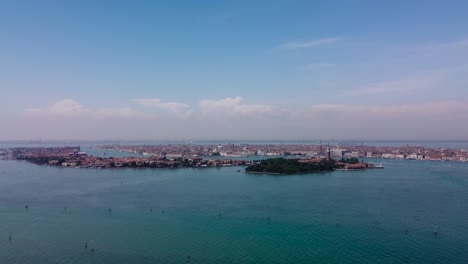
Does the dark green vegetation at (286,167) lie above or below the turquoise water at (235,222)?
above

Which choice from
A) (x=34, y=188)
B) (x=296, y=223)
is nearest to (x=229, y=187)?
(x=296, y=223)

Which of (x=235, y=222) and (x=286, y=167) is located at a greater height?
(x=286, y=167)

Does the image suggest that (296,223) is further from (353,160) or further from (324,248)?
(353,160)

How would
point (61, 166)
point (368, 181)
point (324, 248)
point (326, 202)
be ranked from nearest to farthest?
point (324, 248)
point (326, 202)
point (368, 181)
point (61, 166)

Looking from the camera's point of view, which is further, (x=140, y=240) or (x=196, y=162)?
(x=196, y=162)

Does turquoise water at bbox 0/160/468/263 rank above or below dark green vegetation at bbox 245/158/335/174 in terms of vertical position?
below

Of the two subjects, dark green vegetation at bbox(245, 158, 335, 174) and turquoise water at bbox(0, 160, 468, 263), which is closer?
turquoise water at bbox(0, 160, 468, 263)

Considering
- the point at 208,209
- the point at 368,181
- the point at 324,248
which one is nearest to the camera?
the point at 324,248

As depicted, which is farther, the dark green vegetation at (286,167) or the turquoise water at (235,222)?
the dark green vegetation at (286,167)
